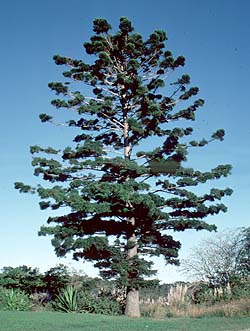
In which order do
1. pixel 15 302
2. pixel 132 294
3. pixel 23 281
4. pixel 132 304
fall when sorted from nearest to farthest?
pixel 15 302 → pixel 132 304 → pixel 132 294 → pixel 23 281

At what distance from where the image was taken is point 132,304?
19656 mm

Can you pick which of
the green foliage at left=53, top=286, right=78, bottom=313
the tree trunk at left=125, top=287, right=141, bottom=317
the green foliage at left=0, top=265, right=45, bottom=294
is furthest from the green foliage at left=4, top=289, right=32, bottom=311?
the tree trunk at left=125, top=287, right=141, bottom=317

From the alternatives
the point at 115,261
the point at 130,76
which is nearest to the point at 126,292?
the point at 115,261

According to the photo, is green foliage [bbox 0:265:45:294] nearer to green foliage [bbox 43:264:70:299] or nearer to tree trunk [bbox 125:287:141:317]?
green foliage [bbox 43:264:70:299]

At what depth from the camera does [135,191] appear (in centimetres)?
2022

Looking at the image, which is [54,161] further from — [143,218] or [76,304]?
[76,304]

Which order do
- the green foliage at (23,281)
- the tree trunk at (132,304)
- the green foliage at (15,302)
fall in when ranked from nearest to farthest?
the green foliage at (15,302), the tree trunk at (132,304), the green foliage at (23,281)

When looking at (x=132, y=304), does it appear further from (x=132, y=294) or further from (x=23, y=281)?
(x=23, y=281)

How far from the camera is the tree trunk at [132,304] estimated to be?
19.5 m

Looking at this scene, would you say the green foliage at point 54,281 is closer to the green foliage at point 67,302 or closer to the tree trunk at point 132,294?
the green foliage at point 67,302

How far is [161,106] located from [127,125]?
2.21 m

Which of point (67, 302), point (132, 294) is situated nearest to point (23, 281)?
point (67, 302)

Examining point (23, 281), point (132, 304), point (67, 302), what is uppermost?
point (23, 281)

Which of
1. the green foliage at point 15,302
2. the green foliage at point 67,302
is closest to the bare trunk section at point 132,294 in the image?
the green foliage at point 67,302
